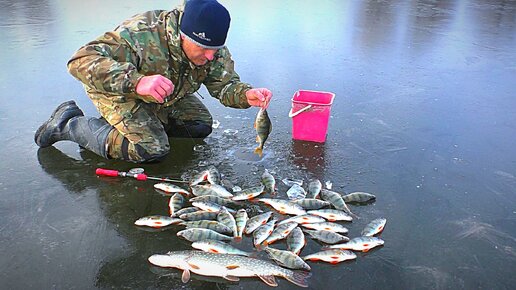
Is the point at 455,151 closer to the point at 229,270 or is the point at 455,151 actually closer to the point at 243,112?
the point at 243,112

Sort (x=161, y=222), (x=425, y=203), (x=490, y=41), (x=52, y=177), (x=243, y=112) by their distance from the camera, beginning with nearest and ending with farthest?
(x=161, y=222), (x=425, y=203), (x=52, y=177), (x=243, y=112), (x=490, y=41)

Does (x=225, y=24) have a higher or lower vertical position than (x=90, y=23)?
higher

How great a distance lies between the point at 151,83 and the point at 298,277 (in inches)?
61.0

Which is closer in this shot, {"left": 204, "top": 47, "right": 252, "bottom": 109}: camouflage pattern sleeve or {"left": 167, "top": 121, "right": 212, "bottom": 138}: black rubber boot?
{"left": 204, "top": 47, "right": 252, "bottom": 109}: camouflage pattern sleeve

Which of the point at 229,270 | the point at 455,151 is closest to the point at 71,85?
the point at 229,270

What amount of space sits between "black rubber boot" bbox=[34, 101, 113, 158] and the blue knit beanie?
1.07 meters

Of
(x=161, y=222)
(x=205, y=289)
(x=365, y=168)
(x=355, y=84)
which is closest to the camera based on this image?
(x=205, y=289)

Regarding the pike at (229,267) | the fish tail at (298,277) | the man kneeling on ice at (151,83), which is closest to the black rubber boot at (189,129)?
the man kneeling on ice at (151,83)

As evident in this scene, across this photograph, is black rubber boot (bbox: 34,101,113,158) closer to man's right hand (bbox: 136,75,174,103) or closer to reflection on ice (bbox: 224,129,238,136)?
man's right hand (bbox: 136,75,174,103)

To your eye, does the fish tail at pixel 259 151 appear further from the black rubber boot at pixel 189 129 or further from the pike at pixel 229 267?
the pike at pixel 229 267

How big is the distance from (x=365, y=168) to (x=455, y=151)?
0.91m

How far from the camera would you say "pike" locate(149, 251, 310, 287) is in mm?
2393

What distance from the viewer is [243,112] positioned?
469cm

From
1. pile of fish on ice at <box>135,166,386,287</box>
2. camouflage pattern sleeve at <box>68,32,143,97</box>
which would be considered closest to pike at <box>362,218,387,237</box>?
pile of fish on ice at <box>135,166,386,287</box>
